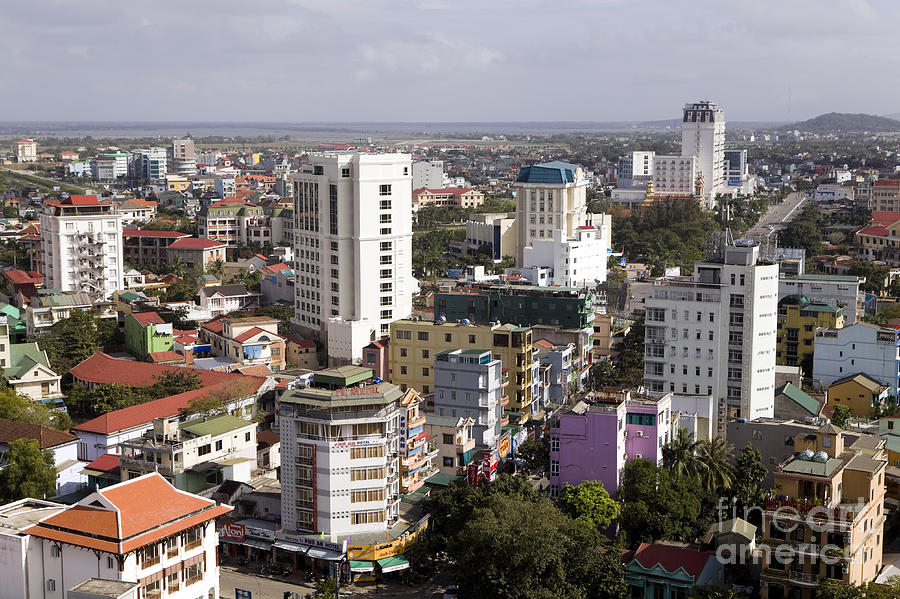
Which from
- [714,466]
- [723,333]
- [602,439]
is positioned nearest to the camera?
[602,439]

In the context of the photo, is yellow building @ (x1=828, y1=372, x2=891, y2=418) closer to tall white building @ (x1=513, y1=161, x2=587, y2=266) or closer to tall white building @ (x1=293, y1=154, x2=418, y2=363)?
tall white building @ (x1=293, y1=154, x2=418, y2=363)

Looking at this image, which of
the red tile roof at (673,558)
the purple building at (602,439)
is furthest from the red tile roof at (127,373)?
the red tile roof at (673,558)

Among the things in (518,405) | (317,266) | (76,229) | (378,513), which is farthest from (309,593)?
(76,229)

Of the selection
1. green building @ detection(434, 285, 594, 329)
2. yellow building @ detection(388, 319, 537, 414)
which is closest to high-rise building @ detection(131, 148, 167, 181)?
Answer: green building @ detection(434, 285, 594, 329)

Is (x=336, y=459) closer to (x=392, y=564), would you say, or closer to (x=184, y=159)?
(x=392, y=564)

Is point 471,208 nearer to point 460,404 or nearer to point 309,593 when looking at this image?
point 460,404

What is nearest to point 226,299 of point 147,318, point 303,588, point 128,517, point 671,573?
point 147,318
